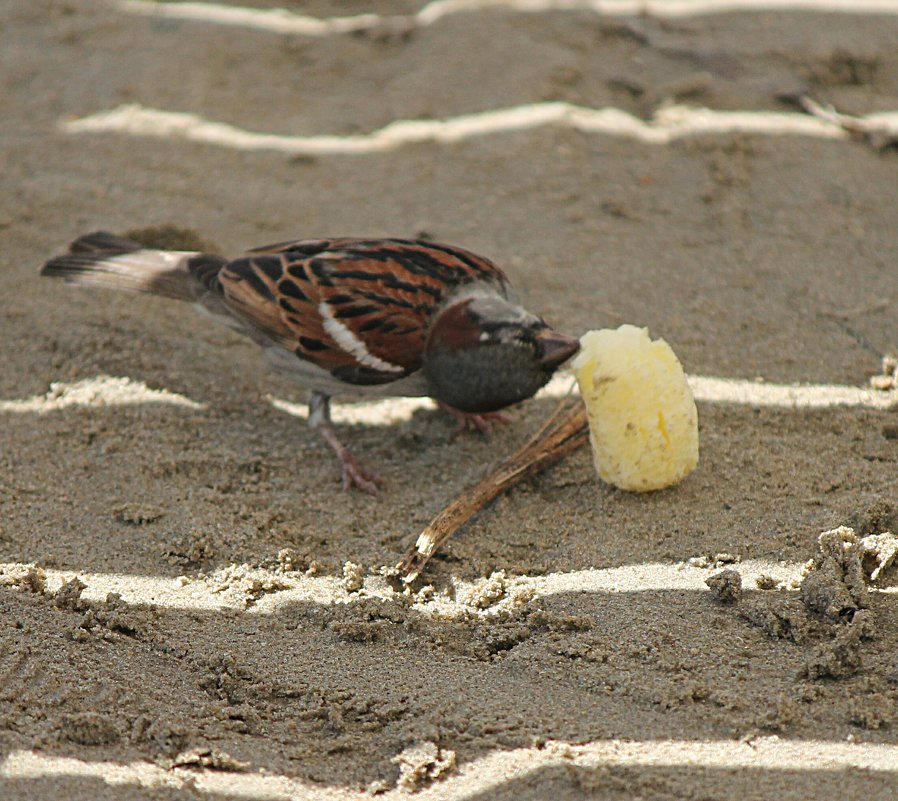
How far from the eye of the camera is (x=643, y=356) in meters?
3.37

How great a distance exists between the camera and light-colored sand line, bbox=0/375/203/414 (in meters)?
3.89

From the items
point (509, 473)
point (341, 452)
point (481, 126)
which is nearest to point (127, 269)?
point (341, 452)

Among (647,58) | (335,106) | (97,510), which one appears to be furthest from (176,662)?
(647,58)

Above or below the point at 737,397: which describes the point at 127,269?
above

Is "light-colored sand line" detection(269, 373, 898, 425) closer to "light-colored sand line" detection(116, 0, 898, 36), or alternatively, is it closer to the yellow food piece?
the yellow food piece

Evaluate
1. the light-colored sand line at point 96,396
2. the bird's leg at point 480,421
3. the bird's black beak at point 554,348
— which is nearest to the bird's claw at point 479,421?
the bird's leg at point 480,421

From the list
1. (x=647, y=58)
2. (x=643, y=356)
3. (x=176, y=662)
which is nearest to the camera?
(x=176, y=662)

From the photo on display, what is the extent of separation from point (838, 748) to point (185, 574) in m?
1.74

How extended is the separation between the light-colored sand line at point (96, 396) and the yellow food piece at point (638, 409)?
4.75 ft

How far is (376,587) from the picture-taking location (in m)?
3.12

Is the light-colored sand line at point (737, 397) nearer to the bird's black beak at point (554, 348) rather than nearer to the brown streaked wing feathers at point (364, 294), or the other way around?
the brown streaked wing feathers at point (364, 294)

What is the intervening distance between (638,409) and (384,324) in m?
0.91

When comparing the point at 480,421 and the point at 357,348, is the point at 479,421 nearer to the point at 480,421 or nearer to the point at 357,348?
the point at 480,421

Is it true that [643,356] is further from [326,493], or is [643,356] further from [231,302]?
[231,302]
